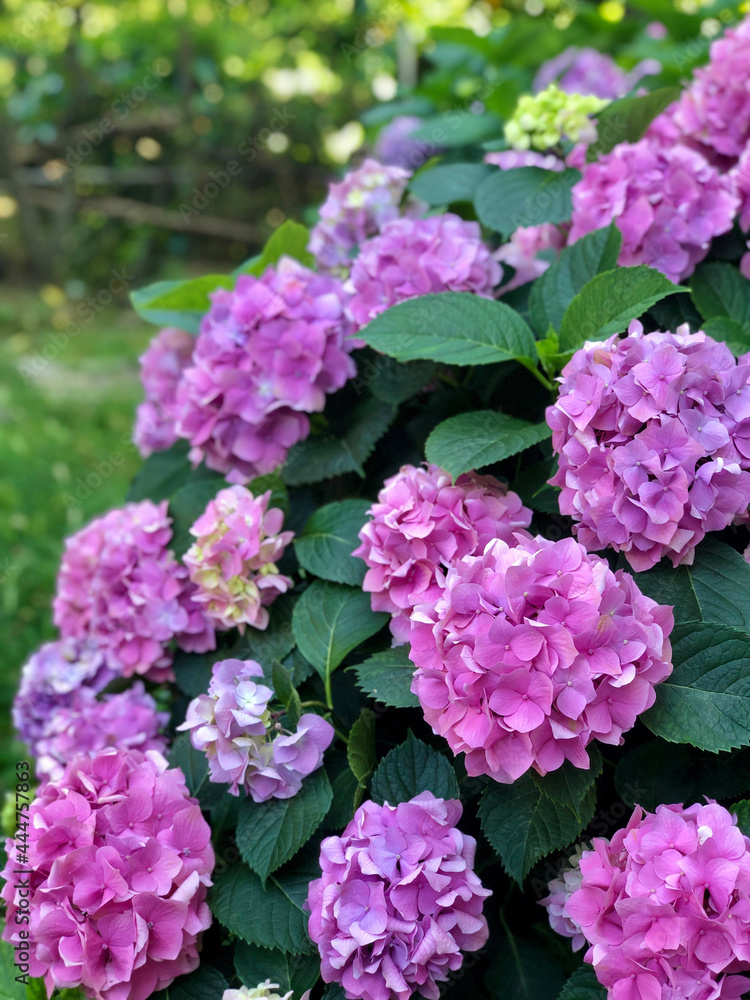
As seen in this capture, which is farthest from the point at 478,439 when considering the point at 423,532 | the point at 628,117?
the point at 628,117

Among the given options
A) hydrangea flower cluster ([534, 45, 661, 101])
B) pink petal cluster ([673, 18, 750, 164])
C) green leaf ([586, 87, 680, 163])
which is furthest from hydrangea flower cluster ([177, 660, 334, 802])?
hydrangea flower cluster ([534, 45, 661, 101])

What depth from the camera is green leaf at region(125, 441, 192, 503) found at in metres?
1.76

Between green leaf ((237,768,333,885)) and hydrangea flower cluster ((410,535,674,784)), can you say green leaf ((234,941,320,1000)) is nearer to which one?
green leaf ((237,768,333,885))

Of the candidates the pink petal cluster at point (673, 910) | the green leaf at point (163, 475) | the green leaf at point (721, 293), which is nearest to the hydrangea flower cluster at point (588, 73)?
the green leaf at point (721, 293)

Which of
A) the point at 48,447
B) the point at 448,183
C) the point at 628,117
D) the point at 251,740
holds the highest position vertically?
the point at 628,117

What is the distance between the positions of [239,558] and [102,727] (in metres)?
0.48

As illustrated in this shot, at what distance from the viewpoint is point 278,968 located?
109cm

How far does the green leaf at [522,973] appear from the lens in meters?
1.12

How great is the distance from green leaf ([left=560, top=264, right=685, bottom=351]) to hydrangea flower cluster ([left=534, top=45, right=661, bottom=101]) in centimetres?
143

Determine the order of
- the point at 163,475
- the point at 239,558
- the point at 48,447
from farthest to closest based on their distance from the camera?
the point at 48,447
the point at 163,475
the point at 239,558

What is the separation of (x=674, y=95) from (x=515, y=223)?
39cm

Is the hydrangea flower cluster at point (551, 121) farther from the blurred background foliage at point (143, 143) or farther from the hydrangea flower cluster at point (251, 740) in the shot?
the blurred background foliage at point (143, 143)

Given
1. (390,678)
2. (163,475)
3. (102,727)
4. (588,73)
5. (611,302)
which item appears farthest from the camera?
(588,73)

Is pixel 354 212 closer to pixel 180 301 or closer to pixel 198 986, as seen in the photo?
pixel 180 301
